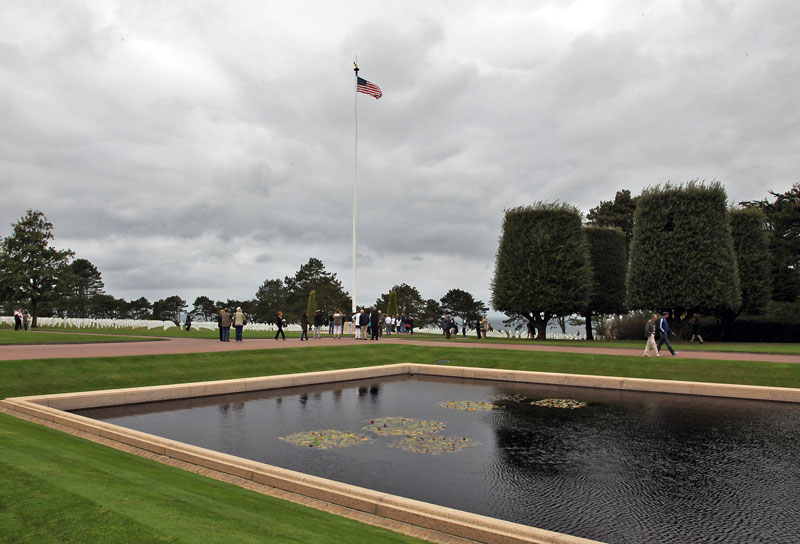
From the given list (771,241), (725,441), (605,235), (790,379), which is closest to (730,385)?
(790,379)

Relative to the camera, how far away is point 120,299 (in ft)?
290

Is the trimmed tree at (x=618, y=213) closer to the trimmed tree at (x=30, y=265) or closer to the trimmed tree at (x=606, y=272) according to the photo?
the trimmed tree at (x=606, y=272)

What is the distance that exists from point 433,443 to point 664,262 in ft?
89.2

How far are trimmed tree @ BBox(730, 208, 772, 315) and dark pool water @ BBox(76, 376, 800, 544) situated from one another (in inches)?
1040

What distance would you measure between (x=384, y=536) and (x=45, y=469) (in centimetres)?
360

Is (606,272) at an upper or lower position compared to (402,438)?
upper

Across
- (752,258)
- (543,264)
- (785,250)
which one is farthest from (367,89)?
(785,250)

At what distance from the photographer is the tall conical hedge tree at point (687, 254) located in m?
30.6

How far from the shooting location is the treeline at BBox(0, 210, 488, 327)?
4972cm

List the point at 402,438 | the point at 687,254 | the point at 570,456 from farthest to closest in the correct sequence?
1. the point at 687,254
2. the point at 402,438
3. the point at 570,456

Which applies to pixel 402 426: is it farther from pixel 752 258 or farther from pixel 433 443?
pixel 752 258

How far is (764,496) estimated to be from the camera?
6.56m

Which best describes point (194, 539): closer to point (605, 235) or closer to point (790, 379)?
point (790, 379)

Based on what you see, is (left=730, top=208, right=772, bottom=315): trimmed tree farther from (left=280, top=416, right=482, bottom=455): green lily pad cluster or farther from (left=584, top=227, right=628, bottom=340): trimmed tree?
(left=280, top=416, right=482, bottom=455): green lily pad cluster
